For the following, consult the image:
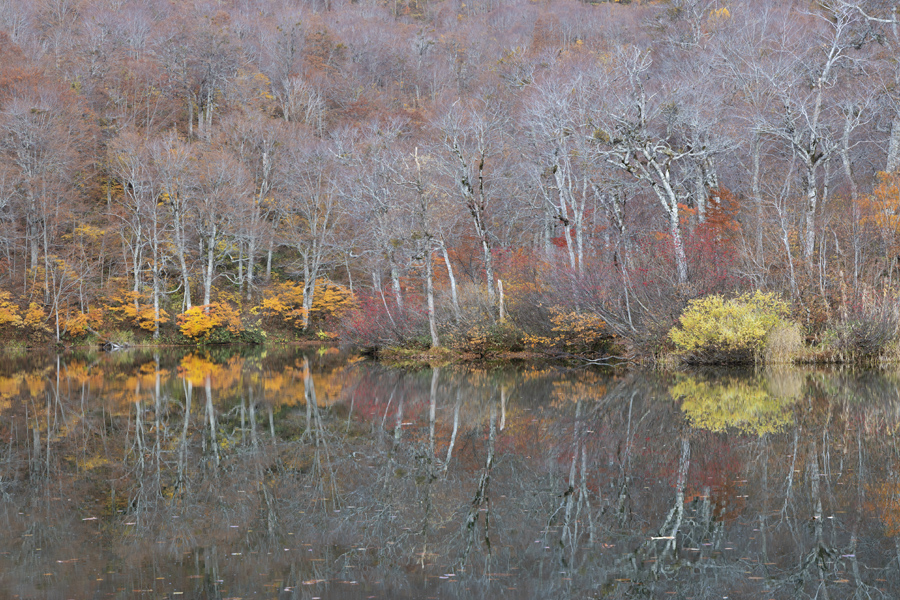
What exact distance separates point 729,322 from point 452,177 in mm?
12858

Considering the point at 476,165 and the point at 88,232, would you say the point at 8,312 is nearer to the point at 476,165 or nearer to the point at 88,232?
the point at 88,232

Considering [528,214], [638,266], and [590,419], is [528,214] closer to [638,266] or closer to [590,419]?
[638,266]

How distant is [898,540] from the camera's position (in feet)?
17.5

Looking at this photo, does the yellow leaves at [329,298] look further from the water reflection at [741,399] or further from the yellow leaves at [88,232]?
the water reflection at [741,399]

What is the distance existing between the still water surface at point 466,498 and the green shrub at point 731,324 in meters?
3.56

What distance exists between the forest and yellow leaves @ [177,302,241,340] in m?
0.13

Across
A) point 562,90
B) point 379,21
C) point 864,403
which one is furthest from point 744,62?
point 379,21

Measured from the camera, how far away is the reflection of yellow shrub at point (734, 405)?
407 inches

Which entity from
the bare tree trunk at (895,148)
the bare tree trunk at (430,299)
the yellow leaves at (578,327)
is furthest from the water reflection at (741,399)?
the bare tree trunk at (895,148)

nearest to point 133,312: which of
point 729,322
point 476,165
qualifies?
point 476,165

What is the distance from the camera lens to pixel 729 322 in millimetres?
17859

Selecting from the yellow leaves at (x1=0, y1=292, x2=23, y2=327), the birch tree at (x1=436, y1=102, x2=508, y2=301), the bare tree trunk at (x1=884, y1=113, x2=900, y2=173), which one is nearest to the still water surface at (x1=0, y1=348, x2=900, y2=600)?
the birch tree at (x1=436, y1=102, x2=508, y2=301)

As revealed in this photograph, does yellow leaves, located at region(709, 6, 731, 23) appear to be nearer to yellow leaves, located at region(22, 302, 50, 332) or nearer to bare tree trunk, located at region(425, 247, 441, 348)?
bare tree trunk, located at region(425, 247, 441, 348)

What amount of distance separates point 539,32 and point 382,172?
3776 centimetres
